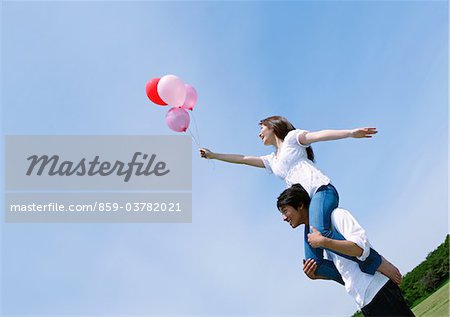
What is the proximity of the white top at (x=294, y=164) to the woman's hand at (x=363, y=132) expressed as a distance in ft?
1.26

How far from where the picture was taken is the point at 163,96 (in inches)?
214

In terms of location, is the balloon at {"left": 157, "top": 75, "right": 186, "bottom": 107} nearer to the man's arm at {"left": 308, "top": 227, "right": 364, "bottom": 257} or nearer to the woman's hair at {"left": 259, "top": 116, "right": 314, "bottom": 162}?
the woman's hair at {"left": 259, "top": 116, "right": 314, "bottom": 162}

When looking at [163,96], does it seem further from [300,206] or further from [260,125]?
[300,206]

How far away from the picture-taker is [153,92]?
5570 millimetres

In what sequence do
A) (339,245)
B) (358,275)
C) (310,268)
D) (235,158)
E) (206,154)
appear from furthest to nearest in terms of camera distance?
(206,154) < (235,158) < (310,268) < (358,275) < (339,245)

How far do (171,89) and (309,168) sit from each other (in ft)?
5.71

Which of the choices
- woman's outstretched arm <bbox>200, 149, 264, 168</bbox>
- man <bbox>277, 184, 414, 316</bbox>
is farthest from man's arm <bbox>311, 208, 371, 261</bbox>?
woman's outstretched arm <bbox>200, 149, 264, 168</bbox>

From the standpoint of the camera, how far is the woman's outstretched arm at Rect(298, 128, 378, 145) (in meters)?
3.82

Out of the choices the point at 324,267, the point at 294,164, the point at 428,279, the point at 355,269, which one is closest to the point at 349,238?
the point at 355,269

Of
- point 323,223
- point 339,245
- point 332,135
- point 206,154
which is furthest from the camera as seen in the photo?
point 206,154

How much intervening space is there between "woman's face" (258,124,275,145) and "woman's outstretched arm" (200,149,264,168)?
→ 0.55 ft

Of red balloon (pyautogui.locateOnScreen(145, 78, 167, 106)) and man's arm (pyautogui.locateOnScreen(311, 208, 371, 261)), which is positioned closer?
man's arm (pyautogui.locateOnScreen(311, 208, 371, 261))

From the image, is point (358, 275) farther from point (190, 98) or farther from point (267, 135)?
point (190, 98)

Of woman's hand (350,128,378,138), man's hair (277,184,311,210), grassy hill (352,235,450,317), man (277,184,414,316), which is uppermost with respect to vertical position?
grassy hill (352,235,450,317)
